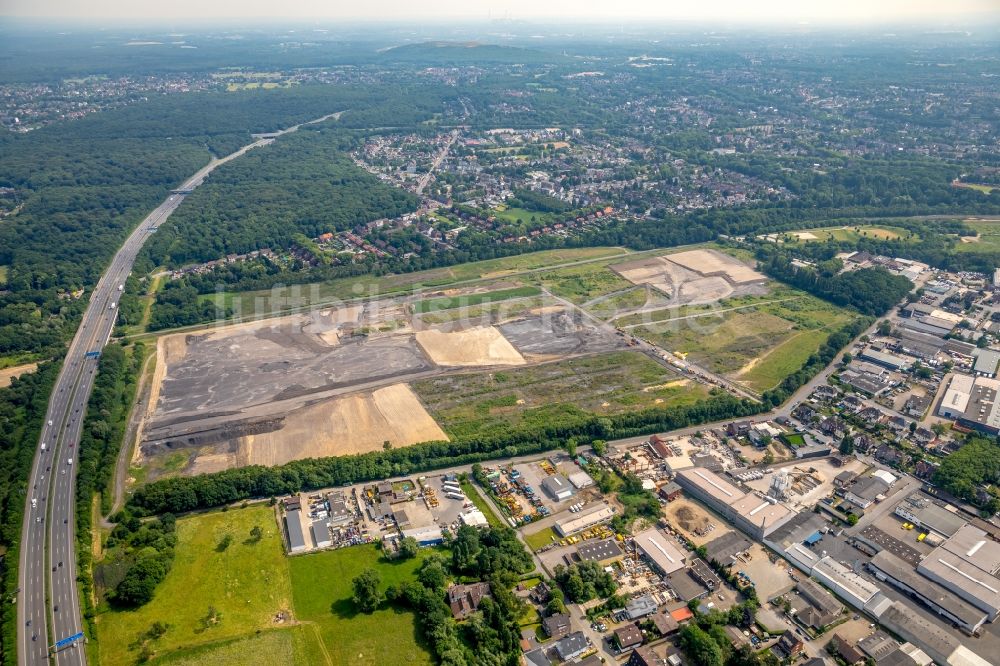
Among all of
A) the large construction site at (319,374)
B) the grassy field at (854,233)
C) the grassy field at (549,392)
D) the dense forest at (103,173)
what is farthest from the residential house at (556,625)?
the grassy field at (854,233)

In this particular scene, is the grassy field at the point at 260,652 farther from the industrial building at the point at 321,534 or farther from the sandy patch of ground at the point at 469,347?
the sandy patch of ground at the point at 469,347

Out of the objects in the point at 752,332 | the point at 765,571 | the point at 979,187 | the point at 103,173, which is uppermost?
the point at 103,173

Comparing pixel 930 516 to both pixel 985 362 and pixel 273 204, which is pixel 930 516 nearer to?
pixel 985 362

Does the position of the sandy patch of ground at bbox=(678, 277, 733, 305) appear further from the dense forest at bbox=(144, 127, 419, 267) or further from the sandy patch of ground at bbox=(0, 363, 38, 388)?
the sandy patch of ground at bbox=(0, 363, 38, 388)

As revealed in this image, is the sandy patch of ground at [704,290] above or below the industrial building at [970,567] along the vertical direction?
above

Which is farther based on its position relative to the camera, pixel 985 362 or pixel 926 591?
pixel 985 362

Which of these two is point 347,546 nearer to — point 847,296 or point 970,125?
point 847,296

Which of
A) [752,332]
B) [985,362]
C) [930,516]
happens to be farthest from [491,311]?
[985,362]
